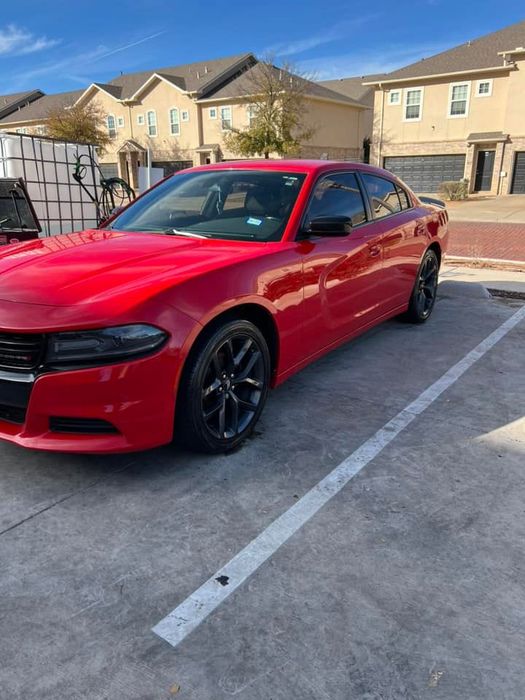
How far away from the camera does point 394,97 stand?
29.9m

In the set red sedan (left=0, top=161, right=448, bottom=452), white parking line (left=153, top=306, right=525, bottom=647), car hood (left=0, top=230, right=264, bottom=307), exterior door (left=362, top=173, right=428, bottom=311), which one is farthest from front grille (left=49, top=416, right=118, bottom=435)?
exterior door (left=362, top=173, right=428, bottom=311)

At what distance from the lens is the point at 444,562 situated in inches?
93.2

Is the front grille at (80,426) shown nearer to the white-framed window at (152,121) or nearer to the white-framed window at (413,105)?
the white-framed window at (413,105)

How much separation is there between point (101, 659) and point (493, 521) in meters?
1.81

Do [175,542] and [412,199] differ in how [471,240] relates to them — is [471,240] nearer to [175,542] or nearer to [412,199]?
[412,199]

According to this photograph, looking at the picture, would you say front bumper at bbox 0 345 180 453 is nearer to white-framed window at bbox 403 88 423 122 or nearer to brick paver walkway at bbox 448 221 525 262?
brick paver walkway at bbox 448 221 525 262

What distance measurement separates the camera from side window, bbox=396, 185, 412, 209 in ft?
17.7

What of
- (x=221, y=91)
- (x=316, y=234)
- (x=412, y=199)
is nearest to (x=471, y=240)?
(x=412, y=199)

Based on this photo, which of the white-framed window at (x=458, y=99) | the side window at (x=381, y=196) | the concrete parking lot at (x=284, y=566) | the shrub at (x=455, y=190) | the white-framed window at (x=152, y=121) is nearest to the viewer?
the concrete parking lot at (x=284, y=566)

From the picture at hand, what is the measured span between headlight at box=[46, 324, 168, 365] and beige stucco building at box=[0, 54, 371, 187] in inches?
1299

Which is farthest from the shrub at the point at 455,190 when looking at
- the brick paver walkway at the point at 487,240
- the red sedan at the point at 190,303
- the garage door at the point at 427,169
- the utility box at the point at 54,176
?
the red sedan at the point at 190,303

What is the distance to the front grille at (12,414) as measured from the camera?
272 cm

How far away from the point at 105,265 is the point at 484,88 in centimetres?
2981

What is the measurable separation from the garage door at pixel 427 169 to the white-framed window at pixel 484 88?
3.00m
